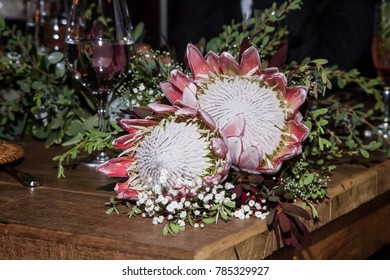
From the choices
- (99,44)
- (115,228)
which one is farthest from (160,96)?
(115,228)

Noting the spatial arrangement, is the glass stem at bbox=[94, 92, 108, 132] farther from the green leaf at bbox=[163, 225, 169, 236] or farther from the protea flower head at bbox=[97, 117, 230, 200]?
the green leaf at bbox=[163, 225, 169, 236]

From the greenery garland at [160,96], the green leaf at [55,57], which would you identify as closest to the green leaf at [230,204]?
the greenery garland at [160,96]

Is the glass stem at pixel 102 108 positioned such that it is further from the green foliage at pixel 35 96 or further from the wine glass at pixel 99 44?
the green foliage at pixel 35 96

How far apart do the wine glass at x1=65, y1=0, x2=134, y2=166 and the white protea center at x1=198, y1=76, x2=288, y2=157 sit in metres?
0.26

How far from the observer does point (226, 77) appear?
96cm

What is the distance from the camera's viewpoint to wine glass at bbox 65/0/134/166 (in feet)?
3.79

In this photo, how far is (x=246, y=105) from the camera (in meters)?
0.92

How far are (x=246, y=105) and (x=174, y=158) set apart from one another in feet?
0.41

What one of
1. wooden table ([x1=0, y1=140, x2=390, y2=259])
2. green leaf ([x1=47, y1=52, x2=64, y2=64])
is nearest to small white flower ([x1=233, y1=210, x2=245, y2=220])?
wooden table ([x1=0, y1=140, x2=390, y2=259])

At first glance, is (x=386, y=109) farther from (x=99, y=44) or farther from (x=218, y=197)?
(x=218, y=197)

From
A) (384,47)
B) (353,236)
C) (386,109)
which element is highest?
(384,47)

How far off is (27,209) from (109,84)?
12.2 inches

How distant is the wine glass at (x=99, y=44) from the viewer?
3.79 ft
